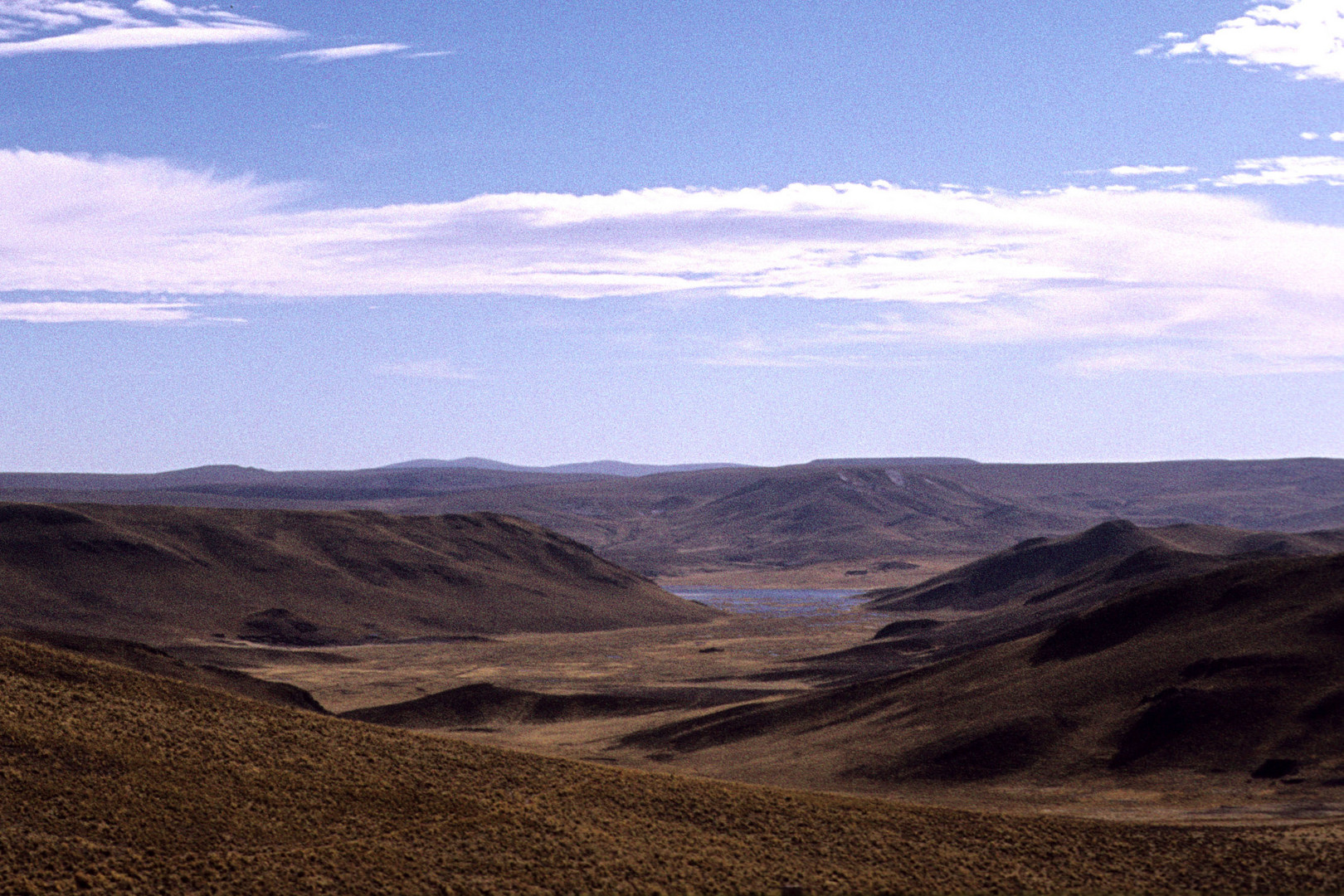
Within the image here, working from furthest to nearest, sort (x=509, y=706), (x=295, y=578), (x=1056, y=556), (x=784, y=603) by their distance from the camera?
(x=784, y=603)
(x=1056, y=556)
(x=295, y=578)
(x=509, y=706)

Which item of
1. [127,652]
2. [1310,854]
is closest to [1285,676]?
[1310,854]

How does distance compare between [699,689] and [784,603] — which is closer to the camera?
[699,689]

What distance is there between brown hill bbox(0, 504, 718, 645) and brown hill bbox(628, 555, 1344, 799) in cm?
7142

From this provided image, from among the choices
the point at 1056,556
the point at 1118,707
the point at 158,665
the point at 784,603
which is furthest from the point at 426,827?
the point at 784,603

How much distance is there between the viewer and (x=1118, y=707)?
58000 mm

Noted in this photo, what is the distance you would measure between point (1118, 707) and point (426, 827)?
111 ft

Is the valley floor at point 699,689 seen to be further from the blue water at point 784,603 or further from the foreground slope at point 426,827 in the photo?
the blue water at point 784,603

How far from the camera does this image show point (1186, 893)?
3494cm

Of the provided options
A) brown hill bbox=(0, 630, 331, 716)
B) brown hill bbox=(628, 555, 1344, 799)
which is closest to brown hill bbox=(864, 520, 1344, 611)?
brown hill bbox=(628, 555, 1344, 799)

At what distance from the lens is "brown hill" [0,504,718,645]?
418 ft

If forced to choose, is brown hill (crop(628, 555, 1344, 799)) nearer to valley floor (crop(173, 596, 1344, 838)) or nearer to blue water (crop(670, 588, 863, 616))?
valley floor (crop(173, 596, 1344, 838))

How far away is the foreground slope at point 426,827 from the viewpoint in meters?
31.7

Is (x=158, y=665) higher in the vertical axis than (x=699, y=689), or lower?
higher

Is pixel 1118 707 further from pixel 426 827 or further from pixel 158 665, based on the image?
pixel 158 665
